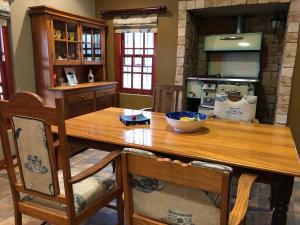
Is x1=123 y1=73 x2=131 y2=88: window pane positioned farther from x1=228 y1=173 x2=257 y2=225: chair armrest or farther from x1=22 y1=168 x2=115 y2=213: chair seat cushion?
x1=228 y1=173 x2=257 y2=225: chair armrest

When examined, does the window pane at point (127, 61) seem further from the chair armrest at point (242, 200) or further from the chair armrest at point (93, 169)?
the chair armrest at point (242, 200)

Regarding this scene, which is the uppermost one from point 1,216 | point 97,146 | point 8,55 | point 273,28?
point 273,28

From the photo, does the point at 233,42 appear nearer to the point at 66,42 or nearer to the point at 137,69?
the point at 137,69

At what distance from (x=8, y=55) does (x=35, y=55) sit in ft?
1.21

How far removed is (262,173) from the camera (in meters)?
1.31

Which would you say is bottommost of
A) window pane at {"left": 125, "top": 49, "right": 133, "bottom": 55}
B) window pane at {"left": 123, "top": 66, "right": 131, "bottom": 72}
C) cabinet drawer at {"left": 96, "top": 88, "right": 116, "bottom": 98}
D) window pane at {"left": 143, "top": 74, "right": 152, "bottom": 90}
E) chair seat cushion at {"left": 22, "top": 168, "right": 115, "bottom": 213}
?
chair seat cushion at {"left": 22, "top": 168, "right": 115, "bottom": 213}

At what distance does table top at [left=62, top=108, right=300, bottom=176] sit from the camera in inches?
53.1

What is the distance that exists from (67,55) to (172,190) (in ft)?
10.3

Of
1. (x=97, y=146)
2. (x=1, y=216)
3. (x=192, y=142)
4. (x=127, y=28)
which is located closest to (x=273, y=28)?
(x=127, y=28)

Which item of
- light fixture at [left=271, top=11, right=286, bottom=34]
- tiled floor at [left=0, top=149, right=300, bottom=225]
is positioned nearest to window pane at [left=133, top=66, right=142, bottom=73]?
light fixture at [left=271, top=11, right=286, bottom=34]

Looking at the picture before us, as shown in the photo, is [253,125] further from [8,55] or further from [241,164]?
[8,55]

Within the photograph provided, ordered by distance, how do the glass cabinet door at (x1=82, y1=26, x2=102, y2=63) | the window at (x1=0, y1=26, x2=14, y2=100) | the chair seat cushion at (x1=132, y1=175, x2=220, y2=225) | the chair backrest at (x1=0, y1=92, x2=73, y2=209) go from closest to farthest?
the chair seat cushion at (x1=132, y1=175, x2=220, y2=225)
the chair backrest at (x1=0, y1=92, x2=73, y2=209)
the window at (x1=0, y1=26, x2=14, y2=100)
the glass cabinet door at (x1=82, y1=26, x2=102, y2=63)

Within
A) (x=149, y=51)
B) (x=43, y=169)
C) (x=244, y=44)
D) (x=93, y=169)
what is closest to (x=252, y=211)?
(x=93, y=169)

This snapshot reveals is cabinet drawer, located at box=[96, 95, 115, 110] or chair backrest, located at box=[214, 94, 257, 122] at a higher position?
chair backrest, located at box=[214, 94, 257, 122]
